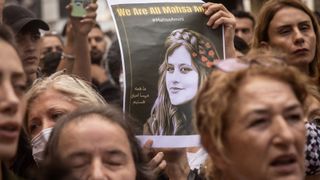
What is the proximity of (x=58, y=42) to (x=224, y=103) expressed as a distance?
15.0ft

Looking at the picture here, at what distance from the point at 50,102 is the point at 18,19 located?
1490mm

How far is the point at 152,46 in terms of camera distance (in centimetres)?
397

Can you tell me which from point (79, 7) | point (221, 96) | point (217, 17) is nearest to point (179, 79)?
point (217, 17)

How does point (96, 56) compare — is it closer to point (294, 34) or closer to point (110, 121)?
point (294, 34)

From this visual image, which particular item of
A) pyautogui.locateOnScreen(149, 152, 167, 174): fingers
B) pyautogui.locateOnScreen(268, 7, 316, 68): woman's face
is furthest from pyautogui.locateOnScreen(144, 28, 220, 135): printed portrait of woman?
pyautogui.locateOnScreen(268, 7, 316, 68): woman's face

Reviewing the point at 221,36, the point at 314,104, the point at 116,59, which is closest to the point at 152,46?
the point at 221,36

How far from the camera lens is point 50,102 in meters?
3.98

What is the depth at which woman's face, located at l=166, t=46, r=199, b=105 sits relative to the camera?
3.92 metres

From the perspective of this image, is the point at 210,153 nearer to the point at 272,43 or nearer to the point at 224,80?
the point at 224,80

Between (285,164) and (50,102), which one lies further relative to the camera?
(50,102)

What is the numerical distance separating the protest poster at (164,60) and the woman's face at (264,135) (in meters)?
0.88

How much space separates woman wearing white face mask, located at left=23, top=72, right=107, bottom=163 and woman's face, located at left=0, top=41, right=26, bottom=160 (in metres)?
0.91

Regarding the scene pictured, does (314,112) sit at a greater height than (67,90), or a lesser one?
lesser

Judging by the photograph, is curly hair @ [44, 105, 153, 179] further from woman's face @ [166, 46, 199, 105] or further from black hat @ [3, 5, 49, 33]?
black hat @ [3, 5, 49, 33]
